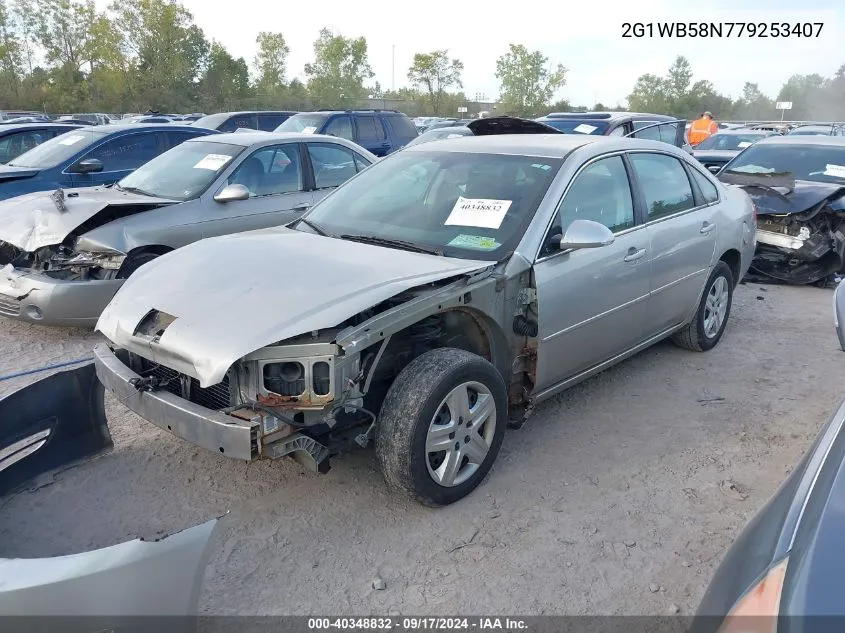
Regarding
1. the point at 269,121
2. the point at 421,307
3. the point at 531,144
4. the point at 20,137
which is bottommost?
the point at 421,307

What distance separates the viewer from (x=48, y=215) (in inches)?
223

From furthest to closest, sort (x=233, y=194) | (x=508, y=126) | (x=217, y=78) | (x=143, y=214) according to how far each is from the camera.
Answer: (x=217, y=78) → (x=233, y=194) → (x=143, y=214) → (x=508, y=126)

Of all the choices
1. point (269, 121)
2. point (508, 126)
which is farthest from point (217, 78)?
point (508, 126)

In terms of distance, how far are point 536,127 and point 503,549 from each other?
3184 millimetres

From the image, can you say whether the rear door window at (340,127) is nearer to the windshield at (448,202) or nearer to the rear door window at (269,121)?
the rear door window at (269,121)

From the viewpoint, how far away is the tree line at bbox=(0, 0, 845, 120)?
4672cm

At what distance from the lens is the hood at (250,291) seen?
2.81m

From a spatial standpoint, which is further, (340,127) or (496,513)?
(340,127)

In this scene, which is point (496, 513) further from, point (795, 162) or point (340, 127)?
point (340, 127)

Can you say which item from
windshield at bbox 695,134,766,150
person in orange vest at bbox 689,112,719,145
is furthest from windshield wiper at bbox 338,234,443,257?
person in orange vest at bbox 689,112,719,145

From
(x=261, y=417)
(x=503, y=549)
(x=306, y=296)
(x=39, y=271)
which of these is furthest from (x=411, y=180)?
(x=39, y=271)

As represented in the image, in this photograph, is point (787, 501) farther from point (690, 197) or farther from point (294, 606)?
point (690, 197)

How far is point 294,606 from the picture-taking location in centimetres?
273

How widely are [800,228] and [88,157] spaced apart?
327 inches
